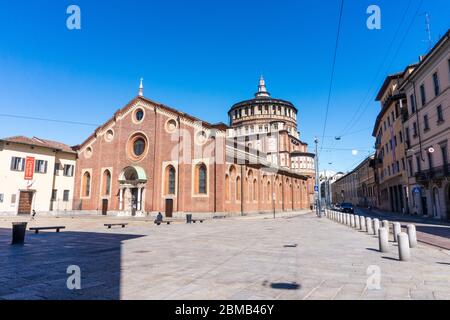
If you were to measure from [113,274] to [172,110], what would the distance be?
29.9 meters

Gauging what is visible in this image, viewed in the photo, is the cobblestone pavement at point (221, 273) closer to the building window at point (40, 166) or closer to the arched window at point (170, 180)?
the arched window at point (170, 180)

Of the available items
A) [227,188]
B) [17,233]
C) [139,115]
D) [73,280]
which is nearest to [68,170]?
[139,115]

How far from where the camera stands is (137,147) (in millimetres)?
37656

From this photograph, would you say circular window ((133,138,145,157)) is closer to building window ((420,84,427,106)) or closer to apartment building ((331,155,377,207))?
building window ((420,84,427,106))

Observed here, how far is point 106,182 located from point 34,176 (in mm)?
8727

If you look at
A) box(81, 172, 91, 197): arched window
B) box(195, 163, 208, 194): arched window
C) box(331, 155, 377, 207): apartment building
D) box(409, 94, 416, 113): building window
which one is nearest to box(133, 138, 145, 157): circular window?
box(81, 172, 91, 197): arched window

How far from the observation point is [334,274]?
21.1ft

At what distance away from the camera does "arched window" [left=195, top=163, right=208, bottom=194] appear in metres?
32.0

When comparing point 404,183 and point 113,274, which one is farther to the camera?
point 404,183

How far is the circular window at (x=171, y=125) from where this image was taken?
34.8 meters

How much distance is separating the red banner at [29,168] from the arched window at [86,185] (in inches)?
251
